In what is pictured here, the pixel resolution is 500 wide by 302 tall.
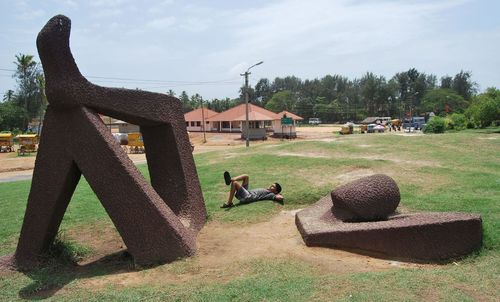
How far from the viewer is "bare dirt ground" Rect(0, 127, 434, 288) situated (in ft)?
19.6

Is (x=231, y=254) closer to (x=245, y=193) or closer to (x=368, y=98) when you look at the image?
(x=245, y=193)

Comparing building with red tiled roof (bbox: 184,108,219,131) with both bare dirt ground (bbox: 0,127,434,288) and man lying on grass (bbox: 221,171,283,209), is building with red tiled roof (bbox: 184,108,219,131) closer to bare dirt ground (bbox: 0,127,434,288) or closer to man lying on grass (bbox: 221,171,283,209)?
man lying on grass (bbox: 221,171,283,209)

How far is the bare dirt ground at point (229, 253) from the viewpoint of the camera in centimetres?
599

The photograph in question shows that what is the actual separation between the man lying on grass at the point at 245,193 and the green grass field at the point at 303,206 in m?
0.32

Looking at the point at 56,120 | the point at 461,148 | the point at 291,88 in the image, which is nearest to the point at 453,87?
the point at 291,88

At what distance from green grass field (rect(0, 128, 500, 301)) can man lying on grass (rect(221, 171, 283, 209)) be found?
320mm

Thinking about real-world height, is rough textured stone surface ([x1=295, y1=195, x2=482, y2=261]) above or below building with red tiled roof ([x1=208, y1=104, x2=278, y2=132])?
below

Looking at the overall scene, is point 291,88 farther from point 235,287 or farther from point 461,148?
point 235,287

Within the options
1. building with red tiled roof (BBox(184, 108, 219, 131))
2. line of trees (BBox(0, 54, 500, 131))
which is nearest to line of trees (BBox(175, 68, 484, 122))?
line of trees (BBox(0, 54, 500, 131))

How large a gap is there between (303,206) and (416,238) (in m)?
3.51

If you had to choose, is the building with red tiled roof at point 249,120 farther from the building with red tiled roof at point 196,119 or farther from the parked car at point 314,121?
the parked car at point 314,121

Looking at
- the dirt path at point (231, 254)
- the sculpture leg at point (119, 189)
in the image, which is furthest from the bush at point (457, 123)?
the sculpture leg at point (119, 189)

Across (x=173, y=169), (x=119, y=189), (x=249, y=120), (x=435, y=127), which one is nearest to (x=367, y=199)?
(x=173, y=169)

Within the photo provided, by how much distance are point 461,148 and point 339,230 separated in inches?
468
